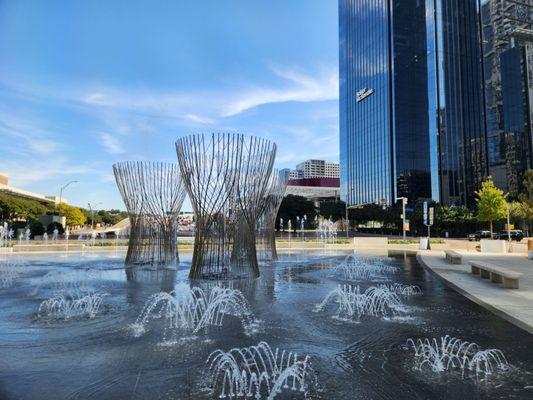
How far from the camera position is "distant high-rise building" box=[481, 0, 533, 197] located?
66.3 m

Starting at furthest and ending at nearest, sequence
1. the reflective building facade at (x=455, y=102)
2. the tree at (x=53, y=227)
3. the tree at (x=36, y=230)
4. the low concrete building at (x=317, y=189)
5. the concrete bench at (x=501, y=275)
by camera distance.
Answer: the low concrete building at (x=317, y=189) < the reflective building facade at (x=455, y=102) < the tree at (x=53, y=227) < the tree at (x=36, y=230) < the concrete bench at (x=501, y=275)

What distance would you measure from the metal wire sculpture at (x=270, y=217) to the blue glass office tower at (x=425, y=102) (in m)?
50.3

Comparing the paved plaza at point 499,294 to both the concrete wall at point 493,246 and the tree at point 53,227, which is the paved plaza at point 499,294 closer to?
the concrete wall at point 493,246

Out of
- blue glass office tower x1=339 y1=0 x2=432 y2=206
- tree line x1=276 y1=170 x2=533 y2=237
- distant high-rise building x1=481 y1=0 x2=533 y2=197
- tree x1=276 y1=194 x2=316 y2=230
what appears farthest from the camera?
distant high-rise building x1=481 y1=0 x2=533 y2=197

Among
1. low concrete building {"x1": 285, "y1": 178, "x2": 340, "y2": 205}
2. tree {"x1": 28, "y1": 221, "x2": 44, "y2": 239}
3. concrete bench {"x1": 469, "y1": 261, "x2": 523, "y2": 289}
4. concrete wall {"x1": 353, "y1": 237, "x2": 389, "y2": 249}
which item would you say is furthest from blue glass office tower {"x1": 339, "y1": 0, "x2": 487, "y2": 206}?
concrete bench {"x1": 469, "y1": 261, "x2": 523, "y2": 289}

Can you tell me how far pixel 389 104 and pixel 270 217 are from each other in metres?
56.4

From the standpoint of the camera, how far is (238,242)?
12.4 metres

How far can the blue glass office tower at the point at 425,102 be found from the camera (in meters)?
63.0

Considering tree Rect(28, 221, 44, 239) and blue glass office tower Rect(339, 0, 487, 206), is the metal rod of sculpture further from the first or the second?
blue glass office tower Rect(339, 0, 487, 206)

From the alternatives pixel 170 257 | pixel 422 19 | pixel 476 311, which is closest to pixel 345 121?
pixel 422 19

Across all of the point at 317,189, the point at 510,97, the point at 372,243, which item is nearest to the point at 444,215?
the point at 372,243

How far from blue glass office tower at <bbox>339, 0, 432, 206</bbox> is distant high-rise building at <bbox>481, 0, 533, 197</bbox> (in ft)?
44.6

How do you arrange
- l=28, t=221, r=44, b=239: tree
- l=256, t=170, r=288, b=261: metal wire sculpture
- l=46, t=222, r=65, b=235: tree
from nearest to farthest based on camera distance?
l=256, t=170, r=288, b=261: metal wire sculpture < l=28, t=221, r=44, b=239: tree < l=46, t=222, r=65, b=235: tree

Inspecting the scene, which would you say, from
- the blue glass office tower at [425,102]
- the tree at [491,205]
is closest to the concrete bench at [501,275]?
the tree at [491,205]
